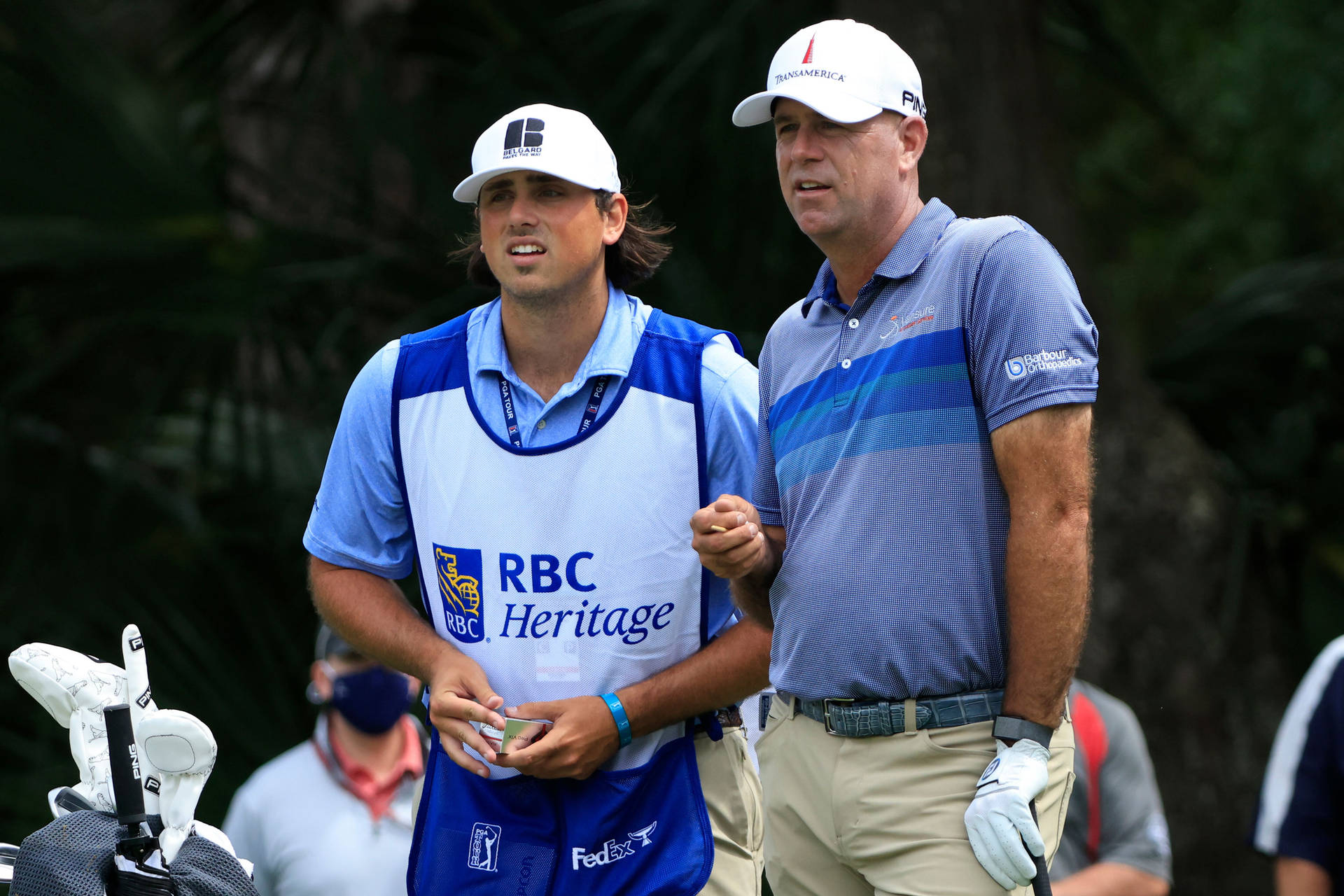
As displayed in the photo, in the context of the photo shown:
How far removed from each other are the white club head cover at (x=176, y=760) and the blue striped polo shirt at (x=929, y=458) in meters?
1.01

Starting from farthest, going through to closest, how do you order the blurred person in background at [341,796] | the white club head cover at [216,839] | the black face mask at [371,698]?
the black face mask at [371,698], the blurred person in background at [341,796], the white club head cover at [216,839]

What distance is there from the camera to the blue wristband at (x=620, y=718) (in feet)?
9.28

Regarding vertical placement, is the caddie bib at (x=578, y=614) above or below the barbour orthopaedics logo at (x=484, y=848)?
above

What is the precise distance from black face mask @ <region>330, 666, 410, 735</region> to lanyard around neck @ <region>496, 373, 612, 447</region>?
5.82ft

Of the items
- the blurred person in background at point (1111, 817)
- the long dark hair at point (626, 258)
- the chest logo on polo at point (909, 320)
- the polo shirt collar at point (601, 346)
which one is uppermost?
the long dark hair at point (626, 258)

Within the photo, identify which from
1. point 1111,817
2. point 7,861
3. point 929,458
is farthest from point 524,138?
point 1111,817

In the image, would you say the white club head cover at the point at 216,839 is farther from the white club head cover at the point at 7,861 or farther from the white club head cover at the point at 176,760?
the white club head cover at the point at 7,861

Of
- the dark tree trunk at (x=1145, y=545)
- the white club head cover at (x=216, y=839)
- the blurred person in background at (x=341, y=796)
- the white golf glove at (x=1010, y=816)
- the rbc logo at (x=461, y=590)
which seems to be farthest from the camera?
the dark tree trunk at (x=1145, y=545)

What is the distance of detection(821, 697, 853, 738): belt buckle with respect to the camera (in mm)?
2568

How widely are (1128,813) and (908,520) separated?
2.05m

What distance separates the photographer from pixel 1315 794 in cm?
334

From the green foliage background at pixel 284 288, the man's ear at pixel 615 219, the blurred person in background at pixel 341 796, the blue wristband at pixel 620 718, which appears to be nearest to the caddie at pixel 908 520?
the blue wristband at pixel 620 718

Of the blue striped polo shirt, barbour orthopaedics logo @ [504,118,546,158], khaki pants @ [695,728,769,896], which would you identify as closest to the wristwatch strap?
the blue striped polo shirt

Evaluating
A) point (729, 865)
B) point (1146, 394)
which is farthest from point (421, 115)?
point (729, 865)
